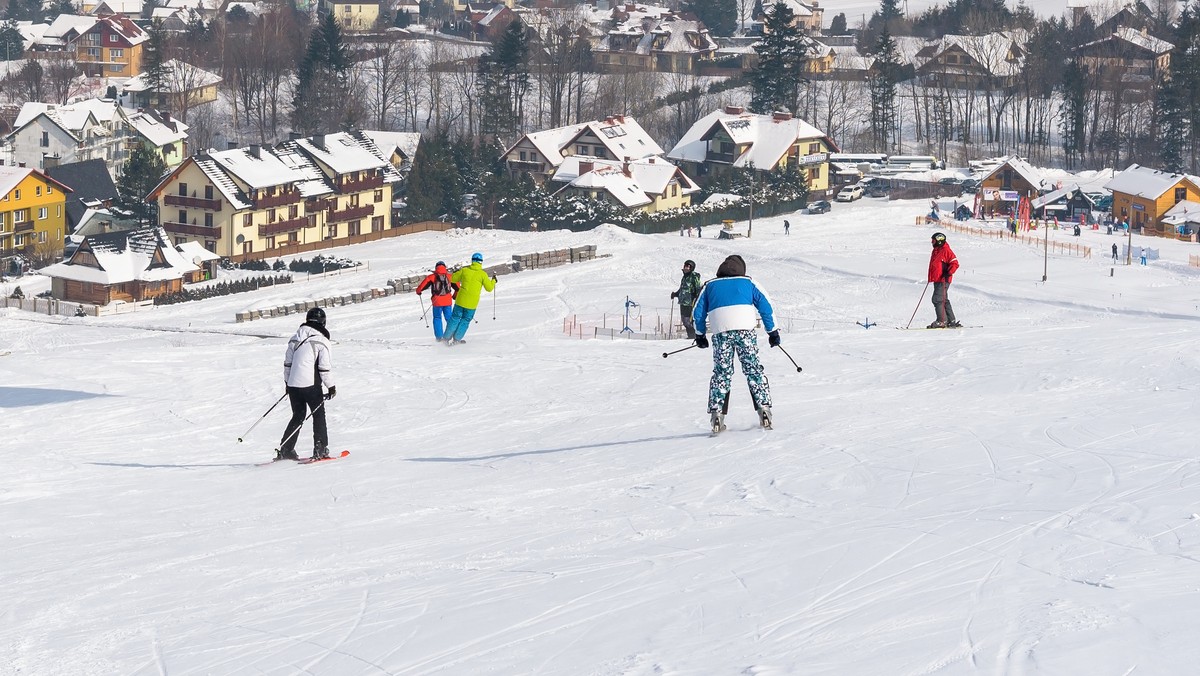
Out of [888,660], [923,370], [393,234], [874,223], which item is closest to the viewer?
[888,660]

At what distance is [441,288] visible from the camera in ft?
58.3

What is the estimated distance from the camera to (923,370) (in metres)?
13.4

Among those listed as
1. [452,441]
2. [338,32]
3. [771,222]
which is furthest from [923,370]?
[338,32]

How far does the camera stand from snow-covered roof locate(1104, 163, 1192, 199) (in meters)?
54.4

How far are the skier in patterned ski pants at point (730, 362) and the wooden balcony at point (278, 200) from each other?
43467mm

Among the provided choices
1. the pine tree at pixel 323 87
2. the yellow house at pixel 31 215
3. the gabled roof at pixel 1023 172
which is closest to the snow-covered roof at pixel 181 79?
the pine tree at pixel 323 87

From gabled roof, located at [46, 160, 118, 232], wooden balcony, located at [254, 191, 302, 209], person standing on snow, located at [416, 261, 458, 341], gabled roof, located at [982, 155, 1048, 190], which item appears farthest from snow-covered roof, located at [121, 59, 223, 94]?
person standing on snow, located at [416, 261, 458, 341]

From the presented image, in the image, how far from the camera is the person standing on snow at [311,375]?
10422mm

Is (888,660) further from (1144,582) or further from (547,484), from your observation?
(547,484)

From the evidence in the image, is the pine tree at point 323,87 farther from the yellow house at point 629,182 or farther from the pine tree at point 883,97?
the pine tree at point 883,97

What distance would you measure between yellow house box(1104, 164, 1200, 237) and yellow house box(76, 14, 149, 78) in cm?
6281

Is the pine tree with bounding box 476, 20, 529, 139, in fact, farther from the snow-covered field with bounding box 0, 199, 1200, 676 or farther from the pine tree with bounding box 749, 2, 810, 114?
the snow-covered field with bounding box 0, 199, 1200, 676

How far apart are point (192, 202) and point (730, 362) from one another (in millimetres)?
44477

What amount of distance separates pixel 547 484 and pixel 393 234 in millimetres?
46110
